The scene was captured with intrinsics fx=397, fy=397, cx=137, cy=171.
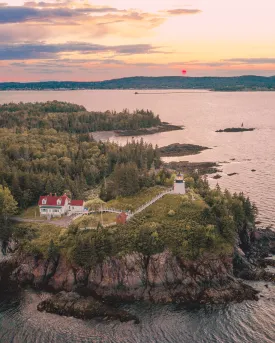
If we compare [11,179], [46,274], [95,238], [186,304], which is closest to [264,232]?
[186,304]

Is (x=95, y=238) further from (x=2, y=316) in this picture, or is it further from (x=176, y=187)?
(x=176, y=187)

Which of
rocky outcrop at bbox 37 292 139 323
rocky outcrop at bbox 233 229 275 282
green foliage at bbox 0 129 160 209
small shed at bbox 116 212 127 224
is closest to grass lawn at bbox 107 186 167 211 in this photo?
green foliage at bbox 0 129 160 209

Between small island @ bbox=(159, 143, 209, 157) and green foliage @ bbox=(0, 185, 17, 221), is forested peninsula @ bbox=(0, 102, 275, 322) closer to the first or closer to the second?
green foliage @ bbox=(0, 185, 17, 221)

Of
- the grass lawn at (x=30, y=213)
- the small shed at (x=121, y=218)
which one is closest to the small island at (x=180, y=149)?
the grass lawn at (x=30, y=213)

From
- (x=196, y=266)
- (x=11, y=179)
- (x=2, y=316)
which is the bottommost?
(x=2, y=316)

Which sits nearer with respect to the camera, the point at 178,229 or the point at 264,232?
the point at 178,229

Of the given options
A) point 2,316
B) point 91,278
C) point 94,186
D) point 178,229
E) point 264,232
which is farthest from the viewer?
point 94,186

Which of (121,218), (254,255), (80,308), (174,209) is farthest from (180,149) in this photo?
(80,308)
